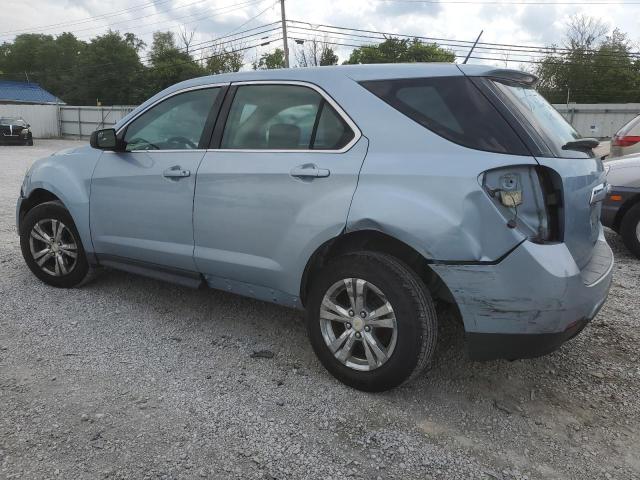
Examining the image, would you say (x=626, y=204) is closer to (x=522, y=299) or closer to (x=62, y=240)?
(x=522, y=299)

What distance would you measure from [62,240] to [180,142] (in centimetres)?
151

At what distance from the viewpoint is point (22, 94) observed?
51.7 meters

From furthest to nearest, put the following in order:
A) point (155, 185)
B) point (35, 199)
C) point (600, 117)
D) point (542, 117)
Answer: point (600, 117), point (35, 199), point (155, 185), point (542, 117)

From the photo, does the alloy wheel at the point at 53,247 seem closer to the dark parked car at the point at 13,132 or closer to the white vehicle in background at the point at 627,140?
the white vehicle in background at the point at 627,140

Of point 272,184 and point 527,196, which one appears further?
point 272,184

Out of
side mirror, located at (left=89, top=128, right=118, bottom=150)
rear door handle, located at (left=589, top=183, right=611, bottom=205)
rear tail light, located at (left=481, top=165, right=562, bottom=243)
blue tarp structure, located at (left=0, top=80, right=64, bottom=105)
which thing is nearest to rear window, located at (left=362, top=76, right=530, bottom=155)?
rear tail light, located at (left=481, top=165, right=562, bottom=243)

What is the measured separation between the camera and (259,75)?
333 cm

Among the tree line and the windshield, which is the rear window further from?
the tree line

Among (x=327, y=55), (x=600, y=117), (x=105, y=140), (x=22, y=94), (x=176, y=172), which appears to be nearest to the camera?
(x=176, y=172)

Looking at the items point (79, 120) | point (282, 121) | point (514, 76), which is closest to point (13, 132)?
point (79, 120)

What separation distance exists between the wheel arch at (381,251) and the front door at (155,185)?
3.17 feet

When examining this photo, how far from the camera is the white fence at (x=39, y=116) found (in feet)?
114

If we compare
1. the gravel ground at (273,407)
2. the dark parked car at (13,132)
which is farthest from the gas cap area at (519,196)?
the dark parked car at (13,132)

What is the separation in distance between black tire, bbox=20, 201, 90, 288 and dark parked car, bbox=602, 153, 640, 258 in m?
5.12
